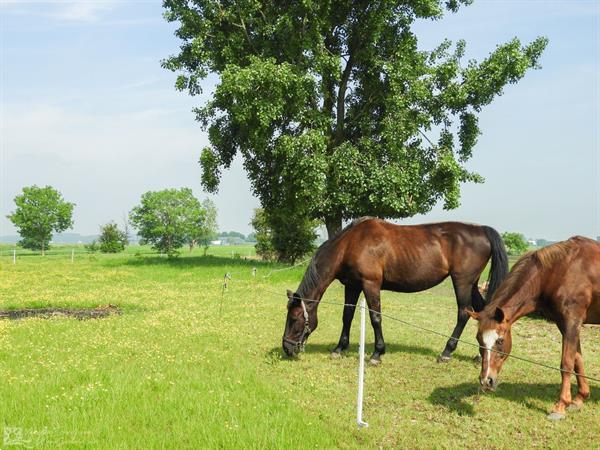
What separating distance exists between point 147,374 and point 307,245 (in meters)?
31.1

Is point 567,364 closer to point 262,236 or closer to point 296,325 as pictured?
point 296,325

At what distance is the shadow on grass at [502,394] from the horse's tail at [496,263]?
206 centimetres

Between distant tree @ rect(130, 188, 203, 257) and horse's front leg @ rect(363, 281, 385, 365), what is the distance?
7119 cm

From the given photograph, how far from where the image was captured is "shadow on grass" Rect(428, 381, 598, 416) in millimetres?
7980

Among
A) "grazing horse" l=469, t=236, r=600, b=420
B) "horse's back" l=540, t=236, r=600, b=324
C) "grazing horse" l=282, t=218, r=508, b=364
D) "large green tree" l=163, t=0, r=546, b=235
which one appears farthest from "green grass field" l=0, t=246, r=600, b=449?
"large green tree" l=163, t=0, r=546, b=235

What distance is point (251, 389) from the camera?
8375 mm

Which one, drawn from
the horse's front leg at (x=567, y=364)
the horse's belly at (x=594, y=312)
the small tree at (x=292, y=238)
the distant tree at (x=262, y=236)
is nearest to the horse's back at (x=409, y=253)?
the horse's belly at (x=594, y=312)

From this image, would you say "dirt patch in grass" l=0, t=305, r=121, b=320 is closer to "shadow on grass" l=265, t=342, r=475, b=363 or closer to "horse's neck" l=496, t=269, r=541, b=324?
"shadow on grass" l=265, t=342, r=475, b=363

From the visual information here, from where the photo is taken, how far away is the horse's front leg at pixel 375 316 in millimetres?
10648

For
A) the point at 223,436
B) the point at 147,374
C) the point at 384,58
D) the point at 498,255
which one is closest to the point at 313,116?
the point at 384,58

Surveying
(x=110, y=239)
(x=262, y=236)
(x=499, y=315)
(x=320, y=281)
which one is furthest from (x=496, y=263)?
(x=110, y=239)

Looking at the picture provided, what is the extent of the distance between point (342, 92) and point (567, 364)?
26.2m

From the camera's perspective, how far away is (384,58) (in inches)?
1190

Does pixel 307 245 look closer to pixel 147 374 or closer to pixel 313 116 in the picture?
pixel 313 116
